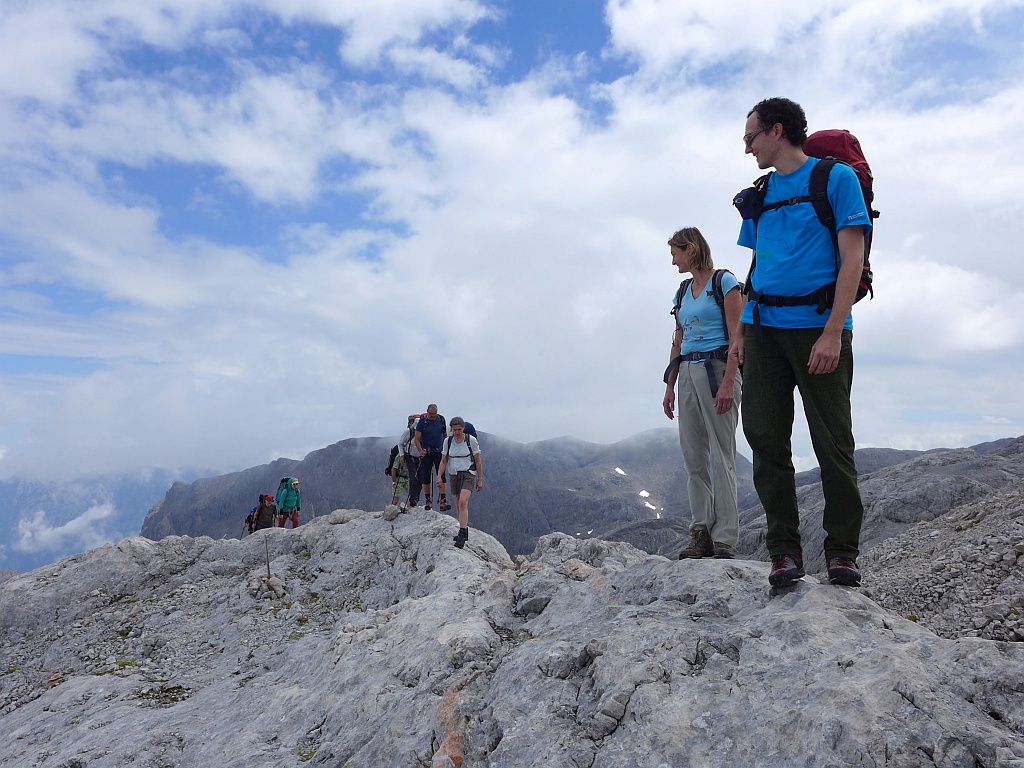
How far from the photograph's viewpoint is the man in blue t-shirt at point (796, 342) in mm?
4934

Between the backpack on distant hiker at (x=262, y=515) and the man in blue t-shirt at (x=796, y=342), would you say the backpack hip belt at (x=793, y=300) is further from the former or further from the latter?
the backpack on distant hiker at (x=262, y=515)

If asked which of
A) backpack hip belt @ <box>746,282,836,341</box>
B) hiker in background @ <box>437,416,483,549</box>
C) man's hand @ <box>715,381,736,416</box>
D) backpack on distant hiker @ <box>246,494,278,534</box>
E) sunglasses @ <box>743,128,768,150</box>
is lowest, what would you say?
backpack on distant hiker @ <box>246,494,278,534</box>

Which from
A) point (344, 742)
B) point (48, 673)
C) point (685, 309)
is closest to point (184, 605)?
point (48, 673)

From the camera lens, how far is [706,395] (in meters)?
7.57

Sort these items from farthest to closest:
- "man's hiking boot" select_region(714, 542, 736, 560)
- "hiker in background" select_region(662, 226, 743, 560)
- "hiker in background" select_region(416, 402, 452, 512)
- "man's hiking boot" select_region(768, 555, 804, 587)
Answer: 1. "hiker in background" select_region(416, 402, 452, 512)
2. "man's hiking boot" select_region(714, 542, 736, 560)
3. "hiker in background" select_region(662, 226, 743, 560)
4. "man's hiking boot" select_region(768, 555, 804, 587)

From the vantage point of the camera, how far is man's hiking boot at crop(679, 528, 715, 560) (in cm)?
767

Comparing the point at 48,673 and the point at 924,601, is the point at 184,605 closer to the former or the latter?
the point at 48,673

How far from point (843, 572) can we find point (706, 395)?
2.86 metres

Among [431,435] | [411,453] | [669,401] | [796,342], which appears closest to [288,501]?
[411,453]

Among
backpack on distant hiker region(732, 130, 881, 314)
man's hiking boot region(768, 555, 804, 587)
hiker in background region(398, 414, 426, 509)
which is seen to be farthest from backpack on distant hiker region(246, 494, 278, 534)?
backpack on distant hiker region(732, 130, 881, 314)

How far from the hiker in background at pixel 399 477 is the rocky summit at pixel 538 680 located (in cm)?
691

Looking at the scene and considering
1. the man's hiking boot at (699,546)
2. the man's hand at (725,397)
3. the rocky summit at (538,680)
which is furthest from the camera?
the man's hiking boot at (699,546)

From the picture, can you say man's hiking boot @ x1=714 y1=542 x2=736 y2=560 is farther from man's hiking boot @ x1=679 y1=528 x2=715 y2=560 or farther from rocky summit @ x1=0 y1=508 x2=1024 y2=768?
rocky summit @ x1=0 y1=508 x2=1024 y2=768

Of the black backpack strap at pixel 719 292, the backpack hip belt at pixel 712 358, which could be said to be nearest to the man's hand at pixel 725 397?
the backpack hip belt at pixel 712 358
